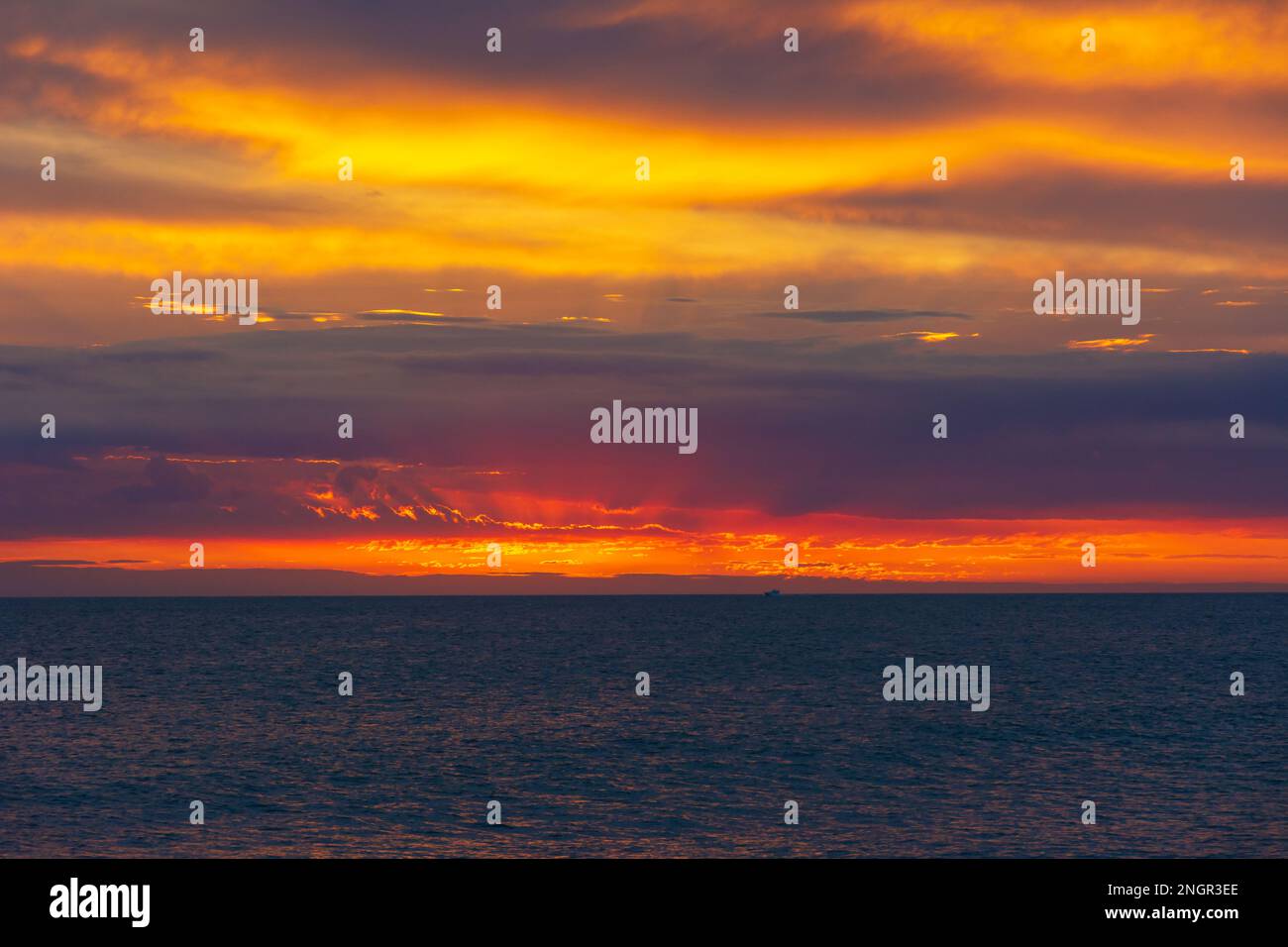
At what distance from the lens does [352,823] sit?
49.5 metres

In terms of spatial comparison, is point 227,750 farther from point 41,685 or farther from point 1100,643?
point 1100,643

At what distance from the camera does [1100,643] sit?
177500 mm

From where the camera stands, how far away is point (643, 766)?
63.7 metres

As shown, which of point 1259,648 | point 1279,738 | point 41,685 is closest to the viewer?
point 1279,738

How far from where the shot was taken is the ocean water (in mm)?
46750

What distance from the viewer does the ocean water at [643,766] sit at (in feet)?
153

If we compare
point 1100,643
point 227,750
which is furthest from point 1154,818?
point 1100,643

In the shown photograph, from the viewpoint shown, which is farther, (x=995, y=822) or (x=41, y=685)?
(x=41, y=685)

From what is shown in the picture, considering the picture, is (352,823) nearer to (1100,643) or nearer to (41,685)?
(41,685)

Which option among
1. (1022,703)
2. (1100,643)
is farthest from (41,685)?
(1100,643)
